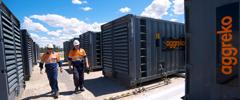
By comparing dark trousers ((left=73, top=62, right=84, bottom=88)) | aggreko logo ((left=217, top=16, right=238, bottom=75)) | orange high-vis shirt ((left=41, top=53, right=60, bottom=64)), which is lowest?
dark trousers ((left=73, top=62, right=84, bottom=88))

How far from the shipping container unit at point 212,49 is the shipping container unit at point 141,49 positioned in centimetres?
345

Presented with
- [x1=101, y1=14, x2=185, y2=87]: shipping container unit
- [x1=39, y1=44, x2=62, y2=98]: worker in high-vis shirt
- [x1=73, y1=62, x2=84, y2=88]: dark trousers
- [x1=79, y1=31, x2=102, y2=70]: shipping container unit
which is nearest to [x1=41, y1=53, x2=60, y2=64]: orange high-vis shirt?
[x1=39, y1=44, x2=62, y2=98]: worker in high-vis shirt

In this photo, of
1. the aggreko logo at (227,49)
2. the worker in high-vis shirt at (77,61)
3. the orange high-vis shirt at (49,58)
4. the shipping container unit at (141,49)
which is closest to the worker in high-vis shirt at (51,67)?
the orange high-vis shirt at (49,58)

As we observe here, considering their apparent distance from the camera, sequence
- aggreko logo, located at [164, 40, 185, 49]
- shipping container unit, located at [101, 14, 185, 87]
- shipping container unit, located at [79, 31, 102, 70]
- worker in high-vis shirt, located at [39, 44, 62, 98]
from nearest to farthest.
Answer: worker in high-vis shirt, located at [39, 44, 62, 98]
shipping container unit, located at [101, 14, 185, 87]
aggreko logo, located at [164, 40, 185, 49]
shipping container unit, located at [79, 31, 102, 70]

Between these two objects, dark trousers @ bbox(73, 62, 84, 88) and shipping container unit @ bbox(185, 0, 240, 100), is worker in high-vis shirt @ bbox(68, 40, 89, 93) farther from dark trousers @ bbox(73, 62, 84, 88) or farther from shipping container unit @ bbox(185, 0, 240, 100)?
shipping container unit @ bbox(185, 0, 240, 100)

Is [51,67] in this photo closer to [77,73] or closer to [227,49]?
[77,73]

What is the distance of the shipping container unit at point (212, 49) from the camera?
6.08 ft

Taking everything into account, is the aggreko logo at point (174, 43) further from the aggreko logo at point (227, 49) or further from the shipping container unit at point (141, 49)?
the aggreko logo at point (227, 49)

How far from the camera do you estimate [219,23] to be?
1962mm

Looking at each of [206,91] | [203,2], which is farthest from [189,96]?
[203,2]

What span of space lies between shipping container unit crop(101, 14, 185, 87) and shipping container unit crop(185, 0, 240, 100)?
345 cm

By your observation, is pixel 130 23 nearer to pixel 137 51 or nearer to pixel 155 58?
pixel 137 51

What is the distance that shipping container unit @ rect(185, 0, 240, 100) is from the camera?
1854mm

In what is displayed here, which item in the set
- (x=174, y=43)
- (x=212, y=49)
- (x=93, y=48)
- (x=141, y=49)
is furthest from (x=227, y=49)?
(x=93, y=48)
